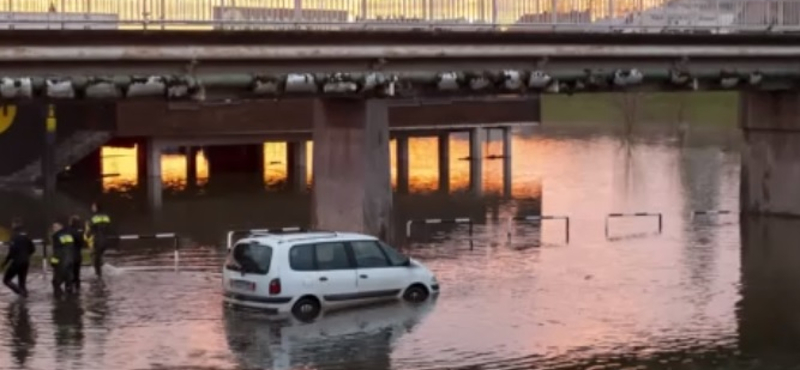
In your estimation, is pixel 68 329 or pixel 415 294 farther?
pixel 415 294

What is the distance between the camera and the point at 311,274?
80.6ft

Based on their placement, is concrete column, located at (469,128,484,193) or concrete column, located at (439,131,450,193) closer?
concrete column, located at (469,128,484,193)

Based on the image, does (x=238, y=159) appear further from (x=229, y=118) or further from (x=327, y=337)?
(x=327, y=337)

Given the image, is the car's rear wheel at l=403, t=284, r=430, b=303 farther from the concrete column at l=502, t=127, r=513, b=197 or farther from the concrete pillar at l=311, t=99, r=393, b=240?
the concrete column at l=502, t=127, r=513, b=197

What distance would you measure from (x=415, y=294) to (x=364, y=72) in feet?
26.7

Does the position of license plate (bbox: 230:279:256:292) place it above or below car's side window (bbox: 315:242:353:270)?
below

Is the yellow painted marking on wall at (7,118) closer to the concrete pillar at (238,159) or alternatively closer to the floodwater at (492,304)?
the floodwater at (492,304)

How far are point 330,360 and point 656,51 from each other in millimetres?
17845

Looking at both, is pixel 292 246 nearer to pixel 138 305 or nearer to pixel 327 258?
pixel 327 258

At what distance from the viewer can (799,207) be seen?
41406mm

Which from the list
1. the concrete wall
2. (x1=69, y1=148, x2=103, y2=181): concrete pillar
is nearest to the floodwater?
the concrete wall

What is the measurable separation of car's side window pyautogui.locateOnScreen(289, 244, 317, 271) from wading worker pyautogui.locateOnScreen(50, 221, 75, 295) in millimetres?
4478

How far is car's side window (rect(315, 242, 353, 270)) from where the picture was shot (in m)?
24.8

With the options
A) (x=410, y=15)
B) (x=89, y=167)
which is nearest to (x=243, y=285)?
(x=410, y=15)
